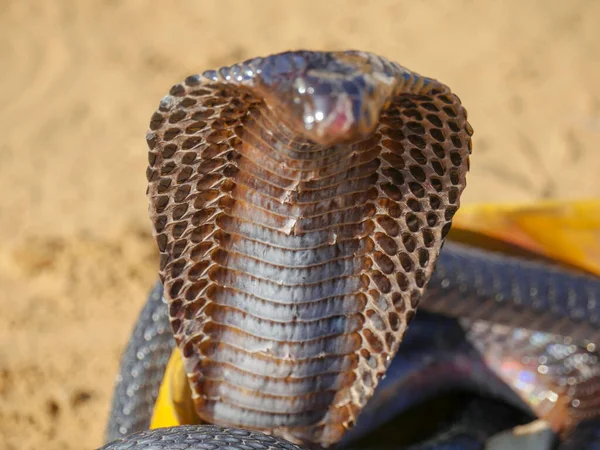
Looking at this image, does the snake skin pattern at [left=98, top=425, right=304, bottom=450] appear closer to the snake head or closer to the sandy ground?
the snake head

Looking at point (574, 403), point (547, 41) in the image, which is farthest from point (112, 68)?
point (574, 403)

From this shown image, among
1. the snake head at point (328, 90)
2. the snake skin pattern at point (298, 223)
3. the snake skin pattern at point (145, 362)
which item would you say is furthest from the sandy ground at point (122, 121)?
the snake head at point (328, 90)

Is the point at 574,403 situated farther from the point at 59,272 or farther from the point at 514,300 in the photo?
the point at 59,272

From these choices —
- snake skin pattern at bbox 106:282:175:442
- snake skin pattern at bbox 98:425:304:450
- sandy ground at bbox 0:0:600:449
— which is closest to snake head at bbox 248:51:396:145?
snake skin pattern at bbox 98:425:304:450

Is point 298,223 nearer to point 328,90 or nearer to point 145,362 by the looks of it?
point 328,90

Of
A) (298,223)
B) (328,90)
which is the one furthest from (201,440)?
(328,90)

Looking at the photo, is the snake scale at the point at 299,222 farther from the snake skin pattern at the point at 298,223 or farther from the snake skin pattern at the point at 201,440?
the snake skin pattern at the point at 201,440
